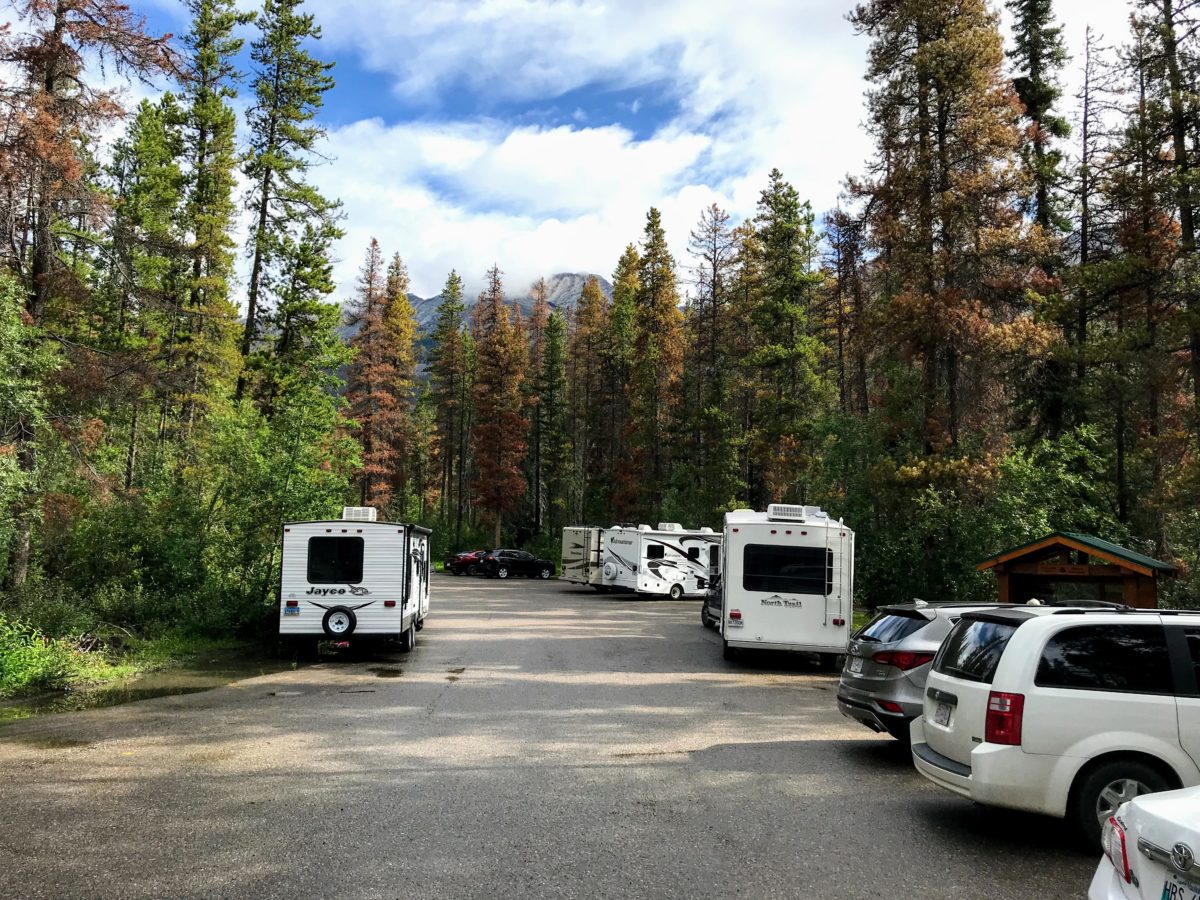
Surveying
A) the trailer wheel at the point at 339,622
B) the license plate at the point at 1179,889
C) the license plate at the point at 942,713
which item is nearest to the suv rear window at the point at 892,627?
the license plate at the point at 942,713

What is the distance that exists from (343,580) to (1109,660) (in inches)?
486

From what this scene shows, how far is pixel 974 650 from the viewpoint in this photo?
6375 mm

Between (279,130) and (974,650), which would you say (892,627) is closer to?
(974,650)

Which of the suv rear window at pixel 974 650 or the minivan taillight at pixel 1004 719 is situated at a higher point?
the suv rear window at pixel 974 650

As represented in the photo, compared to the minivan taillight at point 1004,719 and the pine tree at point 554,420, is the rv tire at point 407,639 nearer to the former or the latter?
the minivan taillight at point 1004,719

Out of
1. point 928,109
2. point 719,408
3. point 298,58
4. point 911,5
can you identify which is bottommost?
point 719,408

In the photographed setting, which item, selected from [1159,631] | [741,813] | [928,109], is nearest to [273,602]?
[741,813]

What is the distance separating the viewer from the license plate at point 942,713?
6.27 metres

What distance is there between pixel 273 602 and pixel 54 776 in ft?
A: 36.5

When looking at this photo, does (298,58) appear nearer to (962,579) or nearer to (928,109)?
(928,109)

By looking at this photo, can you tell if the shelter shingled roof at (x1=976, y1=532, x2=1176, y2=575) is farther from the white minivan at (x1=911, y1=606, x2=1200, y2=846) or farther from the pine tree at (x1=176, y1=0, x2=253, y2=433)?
the pine tree at (x1=176, y1=0, x2=253, y2=433)

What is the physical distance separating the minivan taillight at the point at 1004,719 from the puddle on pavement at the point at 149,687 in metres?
10.3

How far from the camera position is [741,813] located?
654 centimetres

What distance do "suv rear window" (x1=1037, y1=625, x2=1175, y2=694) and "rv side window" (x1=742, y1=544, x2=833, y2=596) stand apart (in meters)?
9.03
